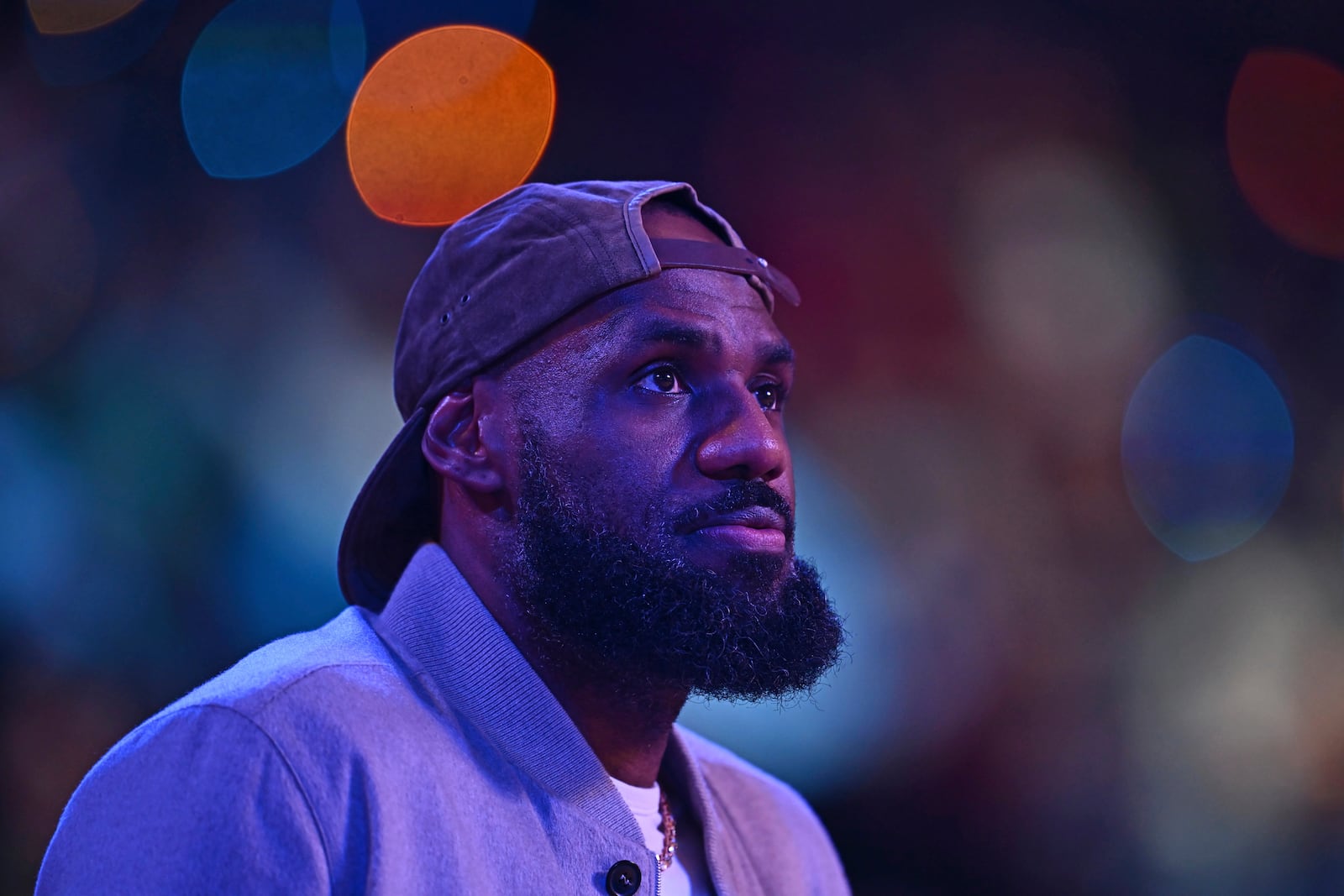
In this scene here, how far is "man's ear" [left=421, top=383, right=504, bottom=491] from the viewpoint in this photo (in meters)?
1.53

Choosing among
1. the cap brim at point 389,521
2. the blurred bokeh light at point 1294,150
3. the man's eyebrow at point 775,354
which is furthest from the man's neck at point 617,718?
the blurred bokeh light at point 1294,150

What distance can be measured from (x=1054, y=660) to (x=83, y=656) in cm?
251

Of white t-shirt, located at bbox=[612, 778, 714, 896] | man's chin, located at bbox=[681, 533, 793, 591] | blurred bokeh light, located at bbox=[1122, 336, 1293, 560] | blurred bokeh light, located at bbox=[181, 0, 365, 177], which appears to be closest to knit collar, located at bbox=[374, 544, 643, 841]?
white t-shirt, located at bbox=[612, 778, 714, 896]

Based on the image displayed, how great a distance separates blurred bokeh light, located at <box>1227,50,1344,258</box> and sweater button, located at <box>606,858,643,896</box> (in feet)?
9.61

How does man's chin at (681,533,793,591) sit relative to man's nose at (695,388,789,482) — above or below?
below

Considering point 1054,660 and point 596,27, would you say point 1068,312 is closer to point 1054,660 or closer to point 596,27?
point 1054,660

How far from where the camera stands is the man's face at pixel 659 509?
1396 millimetres

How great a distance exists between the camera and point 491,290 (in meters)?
1.55

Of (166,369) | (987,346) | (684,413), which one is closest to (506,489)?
(684,413)

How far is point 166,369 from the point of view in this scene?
2.42 meters

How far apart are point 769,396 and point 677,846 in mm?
691

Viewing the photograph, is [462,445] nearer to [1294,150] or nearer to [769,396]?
[769,396]

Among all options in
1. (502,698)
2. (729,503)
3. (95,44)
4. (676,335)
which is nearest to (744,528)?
(729,503)

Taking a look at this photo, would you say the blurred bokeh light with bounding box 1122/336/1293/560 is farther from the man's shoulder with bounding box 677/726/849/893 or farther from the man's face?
the man's face
